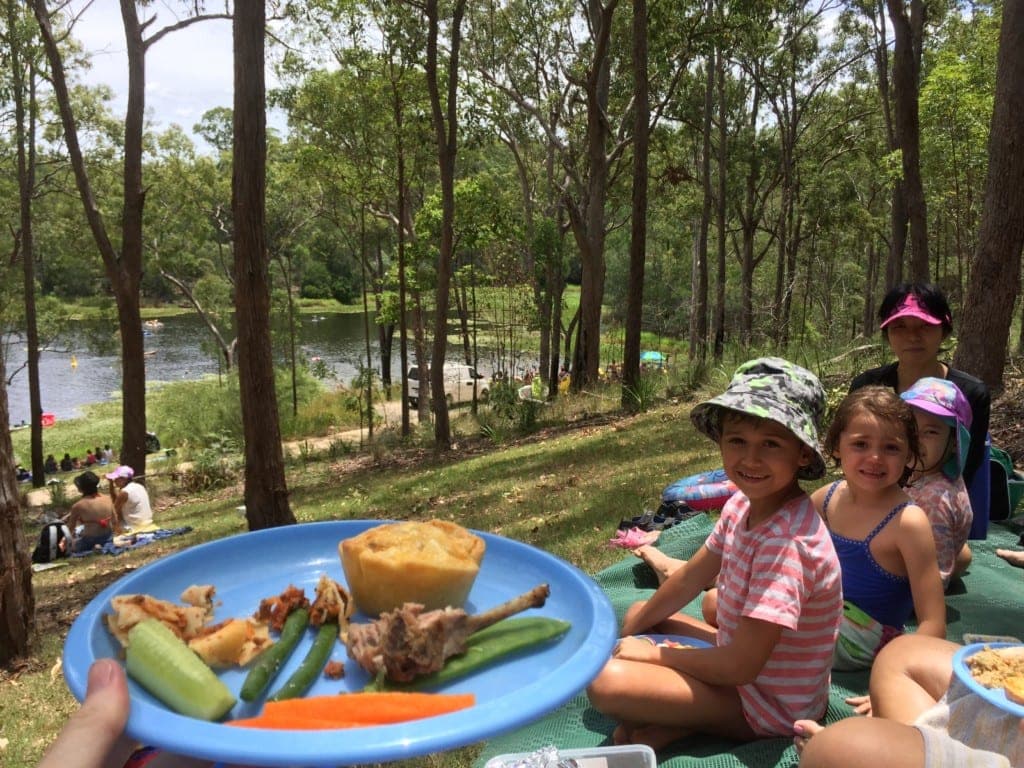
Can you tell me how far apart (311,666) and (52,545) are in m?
9.22

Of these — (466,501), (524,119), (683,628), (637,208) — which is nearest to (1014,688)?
(683,628)

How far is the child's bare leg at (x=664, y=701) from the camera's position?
8.22 ft

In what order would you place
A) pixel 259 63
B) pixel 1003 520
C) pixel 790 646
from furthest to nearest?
pixel 259 63 < pixel 1003 520 < pixel 790 646

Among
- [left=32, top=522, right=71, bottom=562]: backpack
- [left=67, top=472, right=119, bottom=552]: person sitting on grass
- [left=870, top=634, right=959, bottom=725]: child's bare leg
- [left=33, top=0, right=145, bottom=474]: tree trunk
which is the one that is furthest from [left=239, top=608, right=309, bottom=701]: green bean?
[left=33, top=0, right=145, bottom=474]: tree trunk

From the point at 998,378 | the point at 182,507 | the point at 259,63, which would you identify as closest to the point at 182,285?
the point at 182,507

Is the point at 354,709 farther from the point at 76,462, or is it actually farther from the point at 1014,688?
the point at 76,462

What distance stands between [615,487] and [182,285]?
26097 mm

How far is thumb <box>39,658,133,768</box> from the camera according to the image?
4.08ft

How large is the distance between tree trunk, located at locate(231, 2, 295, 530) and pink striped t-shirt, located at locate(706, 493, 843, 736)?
510cm

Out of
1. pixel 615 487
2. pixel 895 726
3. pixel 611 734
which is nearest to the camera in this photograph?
pixel 895 726

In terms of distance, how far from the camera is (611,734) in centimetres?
279

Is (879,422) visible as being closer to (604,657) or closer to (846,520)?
(846,520)

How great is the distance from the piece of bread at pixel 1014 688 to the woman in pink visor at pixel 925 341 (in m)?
2.35

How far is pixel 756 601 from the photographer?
222 cm
